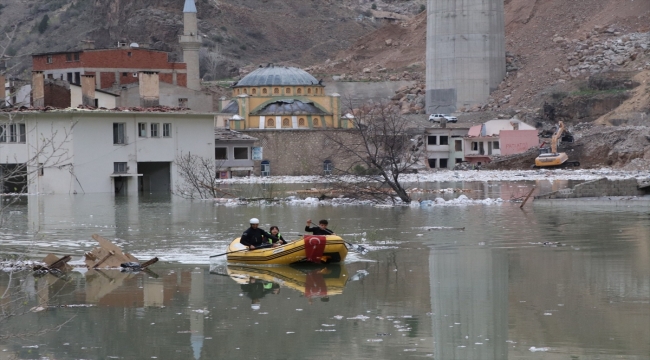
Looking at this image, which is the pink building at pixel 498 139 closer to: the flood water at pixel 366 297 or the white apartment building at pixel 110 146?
the white apartment building at pixel 110 146

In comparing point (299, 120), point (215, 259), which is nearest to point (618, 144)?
point (299, 120)

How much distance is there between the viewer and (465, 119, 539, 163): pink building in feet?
262

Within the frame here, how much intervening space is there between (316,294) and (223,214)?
17.6m

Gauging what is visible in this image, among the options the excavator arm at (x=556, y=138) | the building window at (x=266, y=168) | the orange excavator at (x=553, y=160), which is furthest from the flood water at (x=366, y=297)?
the excavator arm at (x=556, y=138)

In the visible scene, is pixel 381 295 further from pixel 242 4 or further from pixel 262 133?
pixel 242 4

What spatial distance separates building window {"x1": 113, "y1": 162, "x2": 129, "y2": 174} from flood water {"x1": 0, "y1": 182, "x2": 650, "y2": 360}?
17.4m

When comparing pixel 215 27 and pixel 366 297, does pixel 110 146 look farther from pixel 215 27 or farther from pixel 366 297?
pixel 215 27

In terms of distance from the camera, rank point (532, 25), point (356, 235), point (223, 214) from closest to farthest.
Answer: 1. point (356, 235)
2. point (223, 214)
3. point (532, 25)

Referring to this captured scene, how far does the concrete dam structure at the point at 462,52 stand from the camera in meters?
87.9

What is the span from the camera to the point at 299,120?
3147 inches

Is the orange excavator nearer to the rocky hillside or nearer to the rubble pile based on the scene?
the rubble pile

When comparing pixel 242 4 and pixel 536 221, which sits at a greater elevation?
pixel 242 4

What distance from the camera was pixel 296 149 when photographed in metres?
77.4

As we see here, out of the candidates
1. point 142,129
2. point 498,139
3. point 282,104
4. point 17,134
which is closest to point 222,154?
point 282,104
